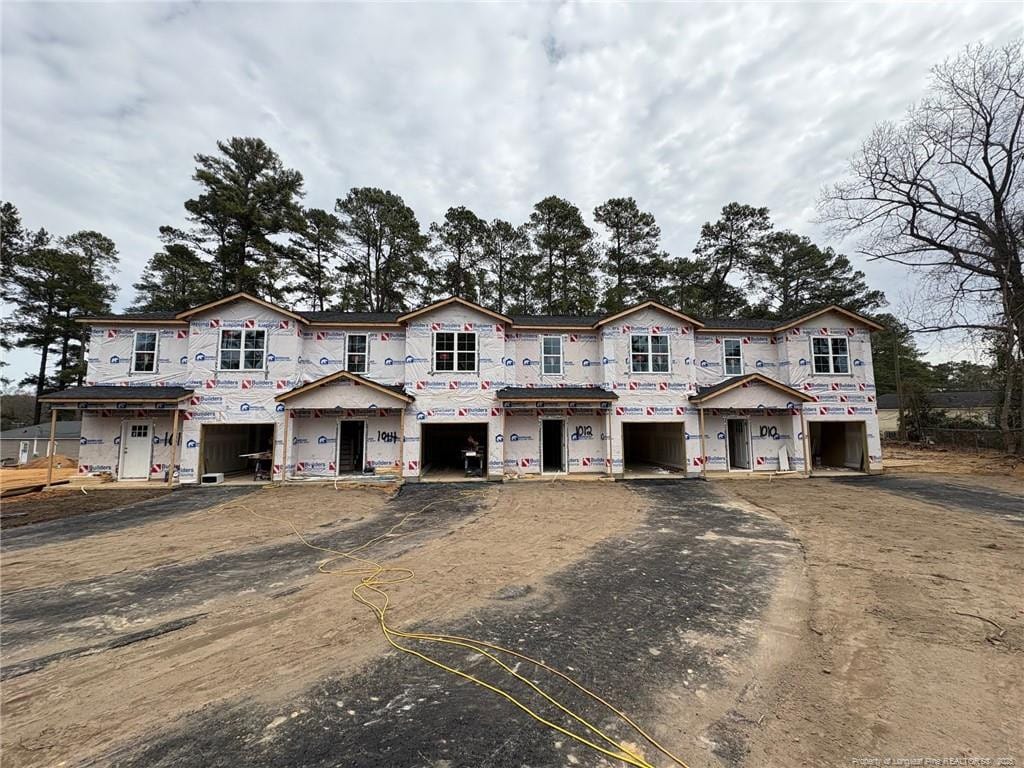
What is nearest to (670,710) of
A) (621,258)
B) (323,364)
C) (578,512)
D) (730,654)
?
(730,654)

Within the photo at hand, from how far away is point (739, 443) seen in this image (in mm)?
17703

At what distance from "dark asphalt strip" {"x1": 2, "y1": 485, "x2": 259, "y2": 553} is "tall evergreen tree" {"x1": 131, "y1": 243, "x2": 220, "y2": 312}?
1634cm

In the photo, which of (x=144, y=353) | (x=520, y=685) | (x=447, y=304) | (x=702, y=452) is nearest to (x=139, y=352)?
(x=144, y=353)

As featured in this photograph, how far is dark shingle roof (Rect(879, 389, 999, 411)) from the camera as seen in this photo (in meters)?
31.5

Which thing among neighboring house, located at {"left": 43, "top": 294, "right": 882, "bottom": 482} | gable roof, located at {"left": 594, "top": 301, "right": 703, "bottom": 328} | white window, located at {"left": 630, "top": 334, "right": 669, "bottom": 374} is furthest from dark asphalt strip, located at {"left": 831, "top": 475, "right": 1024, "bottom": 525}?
gable roof, located at {"left": 594, "top": 301, "right": 703, "bottom": 328}

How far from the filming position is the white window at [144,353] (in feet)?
52.3

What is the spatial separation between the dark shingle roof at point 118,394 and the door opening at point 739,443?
2142cm

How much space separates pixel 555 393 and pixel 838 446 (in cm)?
1416

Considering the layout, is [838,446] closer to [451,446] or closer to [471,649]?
[451,446]

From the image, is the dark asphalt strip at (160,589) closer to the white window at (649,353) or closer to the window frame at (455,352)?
the window frame at (455,352)

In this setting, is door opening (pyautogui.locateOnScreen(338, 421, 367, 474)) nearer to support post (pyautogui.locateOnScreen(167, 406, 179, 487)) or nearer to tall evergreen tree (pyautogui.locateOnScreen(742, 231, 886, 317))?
support post (pyautogui.locateOnScreen(167, 406, 179, 487))

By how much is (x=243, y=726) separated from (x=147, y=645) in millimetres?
2219

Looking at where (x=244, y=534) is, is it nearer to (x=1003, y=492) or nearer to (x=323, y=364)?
(x=323, y=364)

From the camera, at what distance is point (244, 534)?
8859mm
